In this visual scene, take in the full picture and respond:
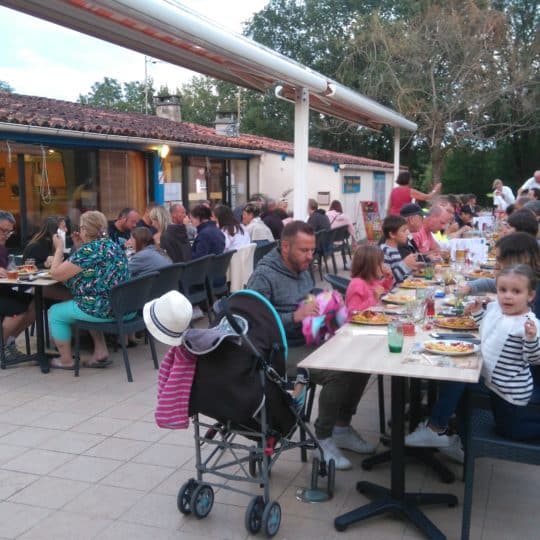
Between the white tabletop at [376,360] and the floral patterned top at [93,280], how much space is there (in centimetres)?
271

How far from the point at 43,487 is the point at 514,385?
251 centimetres

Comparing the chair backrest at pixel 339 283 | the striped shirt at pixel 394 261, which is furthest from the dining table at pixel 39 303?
the striped shirt at pixel 394 261

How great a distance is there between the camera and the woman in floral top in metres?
5.57

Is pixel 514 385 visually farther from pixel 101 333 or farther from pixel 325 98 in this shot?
pixel 325 98

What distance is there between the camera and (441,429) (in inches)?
142

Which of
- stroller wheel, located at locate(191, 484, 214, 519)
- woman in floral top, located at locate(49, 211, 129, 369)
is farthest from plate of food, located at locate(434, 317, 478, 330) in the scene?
woman in floral top, located at locate(49, 211, 129, 369)

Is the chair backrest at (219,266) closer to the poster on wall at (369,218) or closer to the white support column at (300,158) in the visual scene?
the white support column at (300,158)

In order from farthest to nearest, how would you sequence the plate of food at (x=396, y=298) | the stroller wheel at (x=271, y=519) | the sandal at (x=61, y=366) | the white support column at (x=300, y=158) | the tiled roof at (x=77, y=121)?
the tiled roof at (x=77, y=121) → the white support column at (x=300, y=158) → the sandal at (x=61, y=366) → the plate of food at (x=396, y=298) → the stroller wheel at (x=271, y=519)

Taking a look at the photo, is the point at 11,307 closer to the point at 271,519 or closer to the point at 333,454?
the point at 333,454

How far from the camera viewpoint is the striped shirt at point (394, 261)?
5508 mm

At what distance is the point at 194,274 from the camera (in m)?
6.95

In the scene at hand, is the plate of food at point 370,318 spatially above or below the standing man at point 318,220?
below

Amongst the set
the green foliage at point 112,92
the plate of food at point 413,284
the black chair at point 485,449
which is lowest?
the black chair at point 485,449

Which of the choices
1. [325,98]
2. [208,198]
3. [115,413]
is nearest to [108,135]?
[325,98]
